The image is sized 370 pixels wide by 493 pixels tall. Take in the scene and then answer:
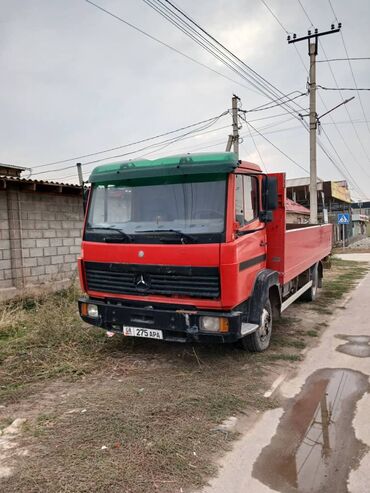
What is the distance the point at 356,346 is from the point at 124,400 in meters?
3.60

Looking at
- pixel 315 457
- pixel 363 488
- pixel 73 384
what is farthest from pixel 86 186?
pixel 363 488

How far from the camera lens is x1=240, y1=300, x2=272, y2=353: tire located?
4.82m

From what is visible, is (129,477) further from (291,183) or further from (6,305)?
(291,183)

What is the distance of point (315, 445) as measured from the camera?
119 inches

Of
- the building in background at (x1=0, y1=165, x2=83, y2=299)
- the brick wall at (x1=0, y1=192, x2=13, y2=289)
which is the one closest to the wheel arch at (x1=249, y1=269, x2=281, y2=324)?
the building in background at (x1=0, y1=165, x2=83, y2=299)

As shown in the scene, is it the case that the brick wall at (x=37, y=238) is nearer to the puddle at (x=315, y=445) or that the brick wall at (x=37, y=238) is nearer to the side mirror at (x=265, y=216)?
the side mirror at (x=265, y=216)

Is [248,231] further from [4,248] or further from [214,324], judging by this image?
[4,248]

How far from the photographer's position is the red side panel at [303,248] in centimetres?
557

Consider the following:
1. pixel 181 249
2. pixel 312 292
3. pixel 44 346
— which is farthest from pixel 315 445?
pixel 312 292

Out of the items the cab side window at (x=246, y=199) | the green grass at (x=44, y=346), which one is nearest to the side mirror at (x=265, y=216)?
the cab side window at (x=246, y=199)

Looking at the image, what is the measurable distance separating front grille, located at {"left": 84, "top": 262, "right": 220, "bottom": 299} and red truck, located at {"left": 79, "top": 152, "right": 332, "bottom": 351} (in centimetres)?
1

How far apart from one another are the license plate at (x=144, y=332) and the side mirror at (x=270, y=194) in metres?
2.07

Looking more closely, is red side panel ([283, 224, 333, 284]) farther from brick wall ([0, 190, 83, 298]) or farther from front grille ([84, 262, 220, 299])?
brick wall ([0, 190, 83, 298])

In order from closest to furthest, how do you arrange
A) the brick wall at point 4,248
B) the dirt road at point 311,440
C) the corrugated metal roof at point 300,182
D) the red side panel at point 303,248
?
the dirt road at point 311,440 → the red side panel at point 303,248 → the brick wall at point 4,248 → the corrugated metal roof at point 300,182
